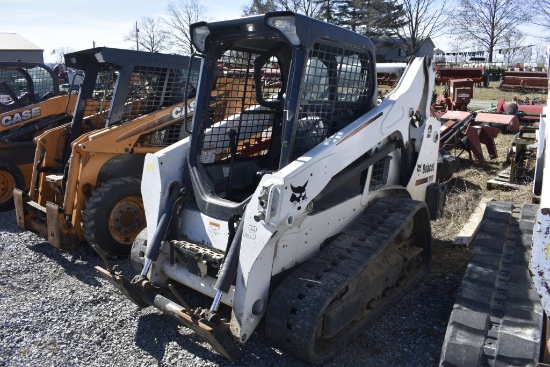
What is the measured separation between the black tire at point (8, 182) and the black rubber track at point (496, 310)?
6.50 meters

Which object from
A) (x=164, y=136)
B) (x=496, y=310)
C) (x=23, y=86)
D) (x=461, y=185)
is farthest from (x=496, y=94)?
(x=496, y=310)

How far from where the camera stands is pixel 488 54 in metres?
46.7

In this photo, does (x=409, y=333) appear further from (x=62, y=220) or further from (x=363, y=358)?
(x=62, y=220)

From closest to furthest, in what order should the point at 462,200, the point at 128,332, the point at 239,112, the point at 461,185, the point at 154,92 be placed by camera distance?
the point at 128,332 < the point at 239,112 < the point at 154,92 < the point at 462,200 < the point at 461,185

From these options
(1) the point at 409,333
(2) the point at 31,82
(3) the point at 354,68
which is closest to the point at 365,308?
(1) the point at 409,333

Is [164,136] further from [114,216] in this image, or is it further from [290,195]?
[290,195]

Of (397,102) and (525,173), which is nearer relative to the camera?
(397,102)

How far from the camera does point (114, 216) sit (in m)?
5.70

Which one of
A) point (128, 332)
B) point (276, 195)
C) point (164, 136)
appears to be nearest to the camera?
point (276, 195)

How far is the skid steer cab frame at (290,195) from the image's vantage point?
11.4 ft

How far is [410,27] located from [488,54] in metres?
16.4

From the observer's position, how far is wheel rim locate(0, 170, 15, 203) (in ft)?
25.6

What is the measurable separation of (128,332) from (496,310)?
8.90ft

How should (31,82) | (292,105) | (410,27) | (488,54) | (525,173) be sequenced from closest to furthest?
(292,105) → (525,173) → (31,82) → (410,27) → (488,54)
